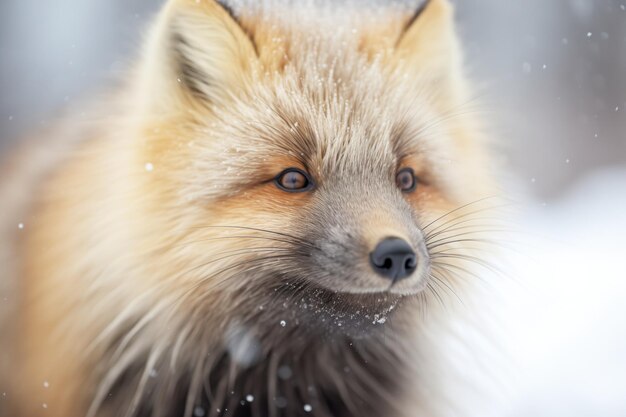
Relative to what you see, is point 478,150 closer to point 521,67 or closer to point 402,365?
point 402,365

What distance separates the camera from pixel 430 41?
158 centimetres

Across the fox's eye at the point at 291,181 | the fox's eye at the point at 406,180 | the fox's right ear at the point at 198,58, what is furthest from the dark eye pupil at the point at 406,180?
the fox's right ear at the point at 198,58

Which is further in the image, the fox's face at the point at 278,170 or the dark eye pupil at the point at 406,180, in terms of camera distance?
the dark eye pupil at the point at 406,180

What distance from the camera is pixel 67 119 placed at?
1635 millimetres

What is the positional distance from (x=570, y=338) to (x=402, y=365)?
40.6 inches

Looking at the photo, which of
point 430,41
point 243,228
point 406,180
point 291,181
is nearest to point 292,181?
point 291,181

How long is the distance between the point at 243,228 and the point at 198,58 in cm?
41

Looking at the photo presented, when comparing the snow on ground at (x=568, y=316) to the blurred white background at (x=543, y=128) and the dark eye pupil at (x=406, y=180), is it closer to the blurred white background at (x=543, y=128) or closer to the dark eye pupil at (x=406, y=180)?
the blurred white background at (x=543, y=128)

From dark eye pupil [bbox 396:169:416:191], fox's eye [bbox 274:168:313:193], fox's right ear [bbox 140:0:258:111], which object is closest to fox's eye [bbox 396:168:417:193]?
dark eye pupil [bbox 396:169:416:191]

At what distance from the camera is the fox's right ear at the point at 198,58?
137 cm

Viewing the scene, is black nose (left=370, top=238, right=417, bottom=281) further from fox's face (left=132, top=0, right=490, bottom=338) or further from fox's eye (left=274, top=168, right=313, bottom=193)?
fox's eye (left=274, top=168, right=313, bottom=193)

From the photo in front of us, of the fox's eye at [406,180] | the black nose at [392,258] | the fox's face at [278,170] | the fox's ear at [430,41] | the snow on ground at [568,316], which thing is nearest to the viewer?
the black nose at [392,258]

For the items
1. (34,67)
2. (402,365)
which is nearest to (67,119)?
(34,67)

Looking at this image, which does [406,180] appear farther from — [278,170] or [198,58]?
[198,58]
